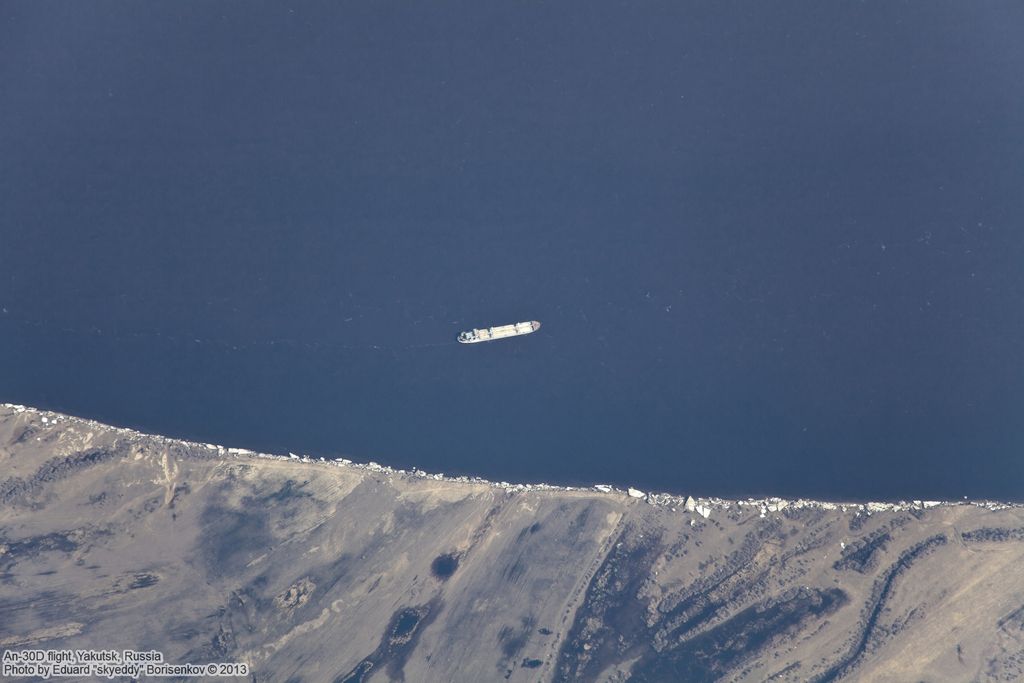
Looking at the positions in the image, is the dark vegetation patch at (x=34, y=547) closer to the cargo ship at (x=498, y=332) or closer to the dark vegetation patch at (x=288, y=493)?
the dark vegetation patch at (x=288, y=493)

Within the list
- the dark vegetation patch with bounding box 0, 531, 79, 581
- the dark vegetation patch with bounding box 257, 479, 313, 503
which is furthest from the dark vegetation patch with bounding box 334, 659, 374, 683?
the dark vegetation patch with bounding box 0, 531, 79, 581

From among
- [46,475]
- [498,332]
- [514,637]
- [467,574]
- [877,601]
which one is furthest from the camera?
[498,332]

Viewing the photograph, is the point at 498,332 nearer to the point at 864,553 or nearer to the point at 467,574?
the point at 467,574

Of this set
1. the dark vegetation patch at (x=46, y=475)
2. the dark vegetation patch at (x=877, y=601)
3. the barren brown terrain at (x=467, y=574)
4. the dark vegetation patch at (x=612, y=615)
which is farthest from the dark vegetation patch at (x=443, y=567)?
the dark vegetation patch at (x=877, y=601)

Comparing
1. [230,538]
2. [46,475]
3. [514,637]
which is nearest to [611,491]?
[514,637]

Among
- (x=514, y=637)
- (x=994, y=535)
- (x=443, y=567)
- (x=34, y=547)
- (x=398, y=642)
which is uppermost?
(x=34, y=547)

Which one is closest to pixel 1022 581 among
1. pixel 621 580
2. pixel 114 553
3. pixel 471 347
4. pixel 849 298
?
pixel 849 298

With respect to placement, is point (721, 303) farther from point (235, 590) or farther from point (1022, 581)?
point (235, 590)
